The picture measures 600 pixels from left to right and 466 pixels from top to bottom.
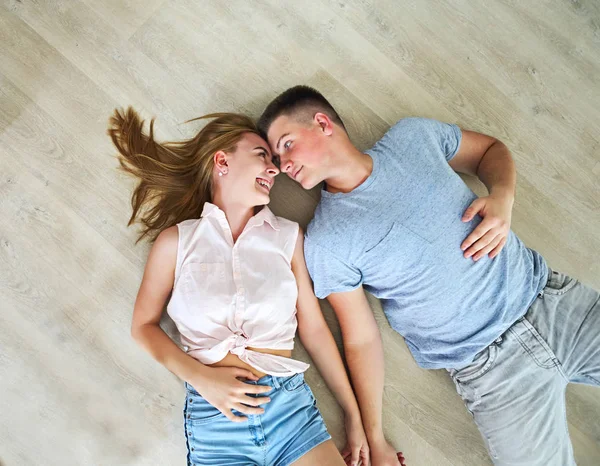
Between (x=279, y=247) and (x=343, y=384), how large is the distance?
57 cm

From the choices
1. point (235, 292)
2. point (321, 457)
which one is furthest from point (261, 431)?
point (235, 292)

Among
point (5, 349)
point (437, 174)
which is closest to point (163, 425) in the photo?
point (5, 349)

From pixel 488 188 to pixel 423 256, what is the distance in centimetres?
38

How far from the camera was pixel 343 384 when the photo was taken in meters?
1.65

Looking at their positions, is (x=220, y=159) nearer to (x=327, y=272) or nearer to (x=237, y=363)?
(x=327, y=272)

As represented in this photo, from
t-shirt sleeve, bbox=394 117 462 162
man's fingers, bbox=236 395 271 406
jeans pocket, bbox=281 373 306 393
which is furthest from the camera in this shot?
t-shirt sleeve, bbox=394 117 462 162

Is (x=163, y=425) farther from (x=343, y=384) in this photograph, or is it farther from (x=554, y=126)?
(x=554, y=126)

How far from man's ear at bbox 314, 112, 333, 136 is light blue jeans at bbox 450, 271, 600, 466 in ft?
3.07

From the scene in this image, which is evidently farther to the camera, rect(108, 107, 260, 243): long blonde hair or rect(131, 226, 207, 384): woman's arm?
rect(108, 107, 260, 243): long blonde hair

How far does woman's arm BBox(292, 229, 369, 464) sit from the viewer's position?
1.62m

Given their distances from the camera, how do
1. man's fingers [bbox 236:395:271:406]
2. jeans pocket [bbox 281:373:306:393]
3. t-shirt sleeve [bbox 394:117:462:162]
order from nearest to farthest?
1. man's fingers [bbox 236:395:271:406]
2. jeans pocket [bbox 281:373:306:393]
3. t-shirt sleeve [bbox 394:117:462:162]

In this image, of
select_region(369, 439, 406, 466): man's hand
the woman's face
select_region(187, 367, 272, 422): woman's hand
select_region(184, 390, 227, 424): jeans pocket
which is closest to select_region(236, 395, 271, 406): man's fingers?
select_region(187, 367, 272, 422): woman's hand

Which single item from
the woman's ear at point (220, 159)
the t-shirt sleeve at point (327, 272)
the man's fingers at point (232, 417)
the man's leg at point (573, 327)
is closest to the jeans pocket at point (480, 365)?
the man's leg at point (573, 327)

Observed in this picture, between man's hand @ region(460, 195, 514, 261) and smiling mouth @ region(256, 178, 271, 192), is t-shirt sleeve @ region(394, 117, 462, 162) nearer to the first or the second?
man's hand @ region(460, 195, 514, 261)
